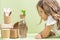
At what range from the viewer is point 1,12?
1.08 meters

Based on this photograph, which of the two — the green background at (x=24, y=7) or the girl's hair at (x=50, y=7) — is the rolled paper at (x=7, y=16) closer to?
the green background at (x=24, y=7)

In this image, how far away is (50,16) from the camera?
1.03 m

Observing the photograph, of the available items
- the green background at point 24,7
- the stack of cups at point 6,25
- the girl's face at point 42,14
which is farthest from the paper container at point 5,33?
the girl's face at point 42,14

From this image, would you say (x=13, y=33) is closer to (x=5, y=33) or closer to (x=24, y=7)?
(x=5, y=33)

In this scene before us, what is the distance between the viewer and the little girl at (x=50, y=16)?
1028 mm

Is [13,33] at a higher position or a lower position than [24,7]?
lower

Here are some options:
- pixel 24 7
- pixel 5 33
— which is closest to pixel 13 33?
pixel 5 33

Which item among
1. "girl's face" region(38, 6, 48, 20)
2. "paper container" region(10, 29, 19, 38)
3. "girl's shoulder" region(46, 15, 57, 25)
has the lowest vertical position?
"paper container" region(10, 29, 19, 38)

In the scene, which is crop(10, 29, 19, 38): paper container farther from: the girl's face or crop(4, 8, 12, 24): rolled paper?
the girl's face

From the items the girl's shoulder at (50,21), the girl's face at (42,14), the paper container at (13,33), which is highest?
the girl's face at (42,14)

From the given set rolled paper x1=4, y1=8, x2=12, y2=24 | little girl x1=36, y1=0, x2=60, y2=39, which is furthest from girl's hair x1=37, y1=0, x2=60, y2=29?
rolled paper x1=4, y1=8, x2=12, y2=24

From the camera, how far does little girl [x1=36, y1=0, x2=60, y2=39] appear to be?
1028mm

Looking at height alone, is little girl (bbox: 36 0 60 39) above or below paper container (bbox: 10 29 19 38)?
above

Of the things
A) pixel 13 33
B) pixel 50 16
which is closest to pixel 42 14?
pixel 50 16
